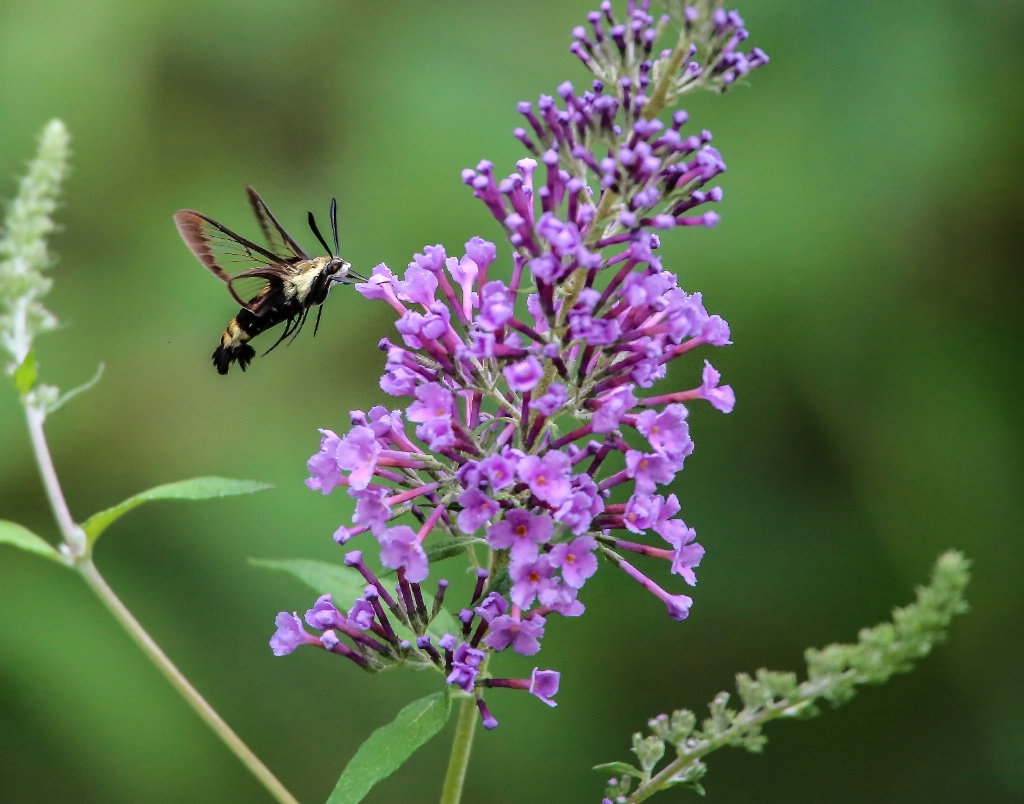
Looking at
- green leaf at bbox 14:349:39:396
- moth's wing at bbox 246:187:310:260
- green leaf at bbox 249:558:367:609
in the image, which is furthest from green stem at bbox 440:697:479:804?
moth's wing at bbox 246:187:310:260

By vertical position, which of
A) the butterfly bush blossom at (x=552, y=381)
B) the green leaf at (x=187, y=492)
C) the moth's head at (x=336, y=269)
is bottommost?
the butterfly bush blossom at (x=552, y=381)

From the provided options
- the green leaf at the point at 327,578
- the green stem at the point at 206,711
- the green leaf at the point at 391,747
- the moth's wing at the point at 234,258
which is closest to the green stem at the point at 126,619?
the green stem at the point at 206,711

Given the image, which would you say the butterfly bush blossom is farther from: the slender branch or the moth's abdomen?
the moth's abdomen

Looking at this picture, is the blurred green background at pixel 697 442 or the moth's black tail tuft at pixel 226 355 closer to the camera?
the moth's black tail tuft at pixel 226 355

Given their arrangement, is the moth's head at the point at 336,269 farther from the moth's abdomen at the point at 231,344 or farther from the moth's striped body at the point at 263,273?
the moth's abdomen at the point at 231,344

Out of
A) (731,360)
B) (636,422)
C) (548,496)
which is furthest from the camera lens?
(731,360)

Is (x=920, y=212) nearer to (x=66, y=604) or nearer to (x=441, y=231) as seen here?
(x=441, y=231)

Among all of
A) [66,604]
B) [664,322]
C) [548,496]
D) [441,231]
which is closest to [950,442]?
[441,231]

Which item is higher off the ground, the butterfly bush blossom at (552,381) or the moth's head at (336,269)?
the moth's head at (336,269)

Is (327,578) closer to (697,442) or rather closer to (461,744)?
(461,744)
